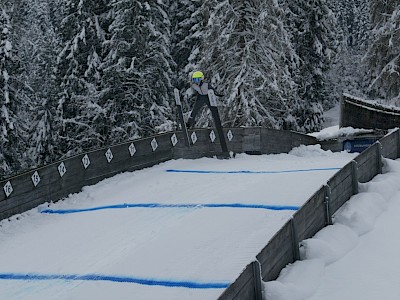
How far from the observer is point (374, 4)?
28.2 meters

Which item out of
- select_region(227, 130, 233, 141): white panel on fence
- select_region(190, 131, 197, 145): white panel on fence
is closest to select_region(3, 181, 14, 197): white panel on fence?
select_region(190, 131, 197, 145): white panel on fence

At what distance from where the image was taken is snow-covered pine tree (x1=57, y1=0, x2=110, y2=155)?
27266 mm

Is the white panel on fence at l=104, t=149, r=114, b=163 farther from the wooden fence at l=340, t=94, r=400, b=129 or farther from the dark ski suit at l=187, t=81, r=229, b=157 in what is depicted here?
the wooden fence at l=340, t=94, r=400, b=129

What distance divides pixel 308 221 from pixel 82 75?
23.0 m

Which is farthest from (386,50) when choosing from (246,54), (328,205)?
(328,205)

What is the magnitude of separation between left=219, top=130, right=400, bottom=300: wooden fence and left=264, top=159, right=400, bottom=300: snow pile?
0.12m

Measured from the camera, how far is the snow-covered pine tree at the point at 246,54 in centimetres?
2369

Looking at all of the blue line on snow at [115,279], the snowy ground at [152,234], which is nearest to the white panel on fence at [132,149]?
the snowy ground at [152,234]

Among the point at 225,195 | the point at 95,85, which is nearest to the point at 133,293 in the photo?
the point at 225,195

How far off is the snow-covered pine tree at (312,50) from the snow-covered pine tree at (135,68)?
10.7 meters

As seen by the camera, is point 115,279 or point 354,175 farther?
point 354,175

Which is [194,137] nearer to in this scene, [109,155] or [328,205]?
[109,155]

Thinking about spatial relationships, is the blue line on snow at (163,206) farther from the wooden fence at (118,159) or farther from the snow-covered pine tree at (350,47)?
the snow-covered pine tree at (350,47)

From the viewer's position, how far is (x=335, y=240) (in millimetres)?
8117
